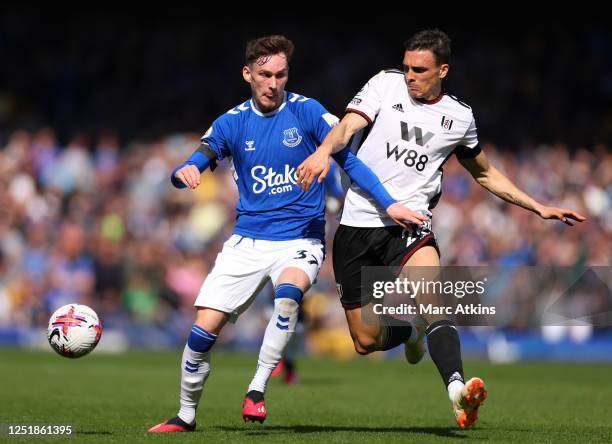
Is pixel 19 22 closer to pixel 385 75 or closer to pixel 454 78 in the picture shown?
pixel 454 78

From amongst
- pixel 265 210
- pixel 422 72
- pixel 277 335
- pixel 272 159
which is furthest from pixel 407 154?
pixel 277 335

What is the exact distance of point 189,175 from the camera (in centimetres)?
812

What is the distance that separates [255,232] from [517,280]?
10712mm

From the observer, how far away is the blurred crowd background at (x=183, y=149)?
2094 centimetres

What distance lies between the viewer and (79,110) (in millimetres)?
27609

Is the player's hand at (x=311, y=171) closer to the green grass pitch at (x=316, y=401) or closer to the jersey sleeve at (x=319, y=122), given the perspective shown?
the jersey sleeve at (x=319, y=122)

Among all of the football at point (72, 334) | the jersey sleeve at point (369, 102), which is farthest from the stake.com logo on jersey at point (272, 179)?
the football at point (72, 334)

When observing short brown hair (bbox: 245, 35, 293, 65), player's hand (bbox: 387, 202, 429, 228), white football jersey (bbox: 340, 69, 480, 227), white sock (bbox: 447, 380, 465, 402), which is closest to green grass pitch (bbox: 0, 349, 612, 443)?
white sock (bbox: 447, 380, 465, 402)

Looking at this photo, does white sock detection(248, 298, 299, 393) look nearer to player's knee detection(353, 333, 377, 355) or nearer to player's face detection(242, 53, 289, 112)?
player's knee detection(353, 333, 377, 355)

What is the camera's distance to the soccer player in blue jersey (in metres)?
8.35

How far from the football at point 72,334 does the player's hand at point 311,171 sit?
6.20ft

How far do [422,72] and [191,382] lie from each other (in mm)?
2812

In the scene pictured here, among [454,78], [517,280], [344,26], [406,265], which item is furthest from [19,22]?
[406,265]

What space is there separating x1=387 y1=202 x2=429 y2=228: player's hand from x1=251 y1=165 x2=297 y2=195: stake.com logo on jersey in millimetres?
866
